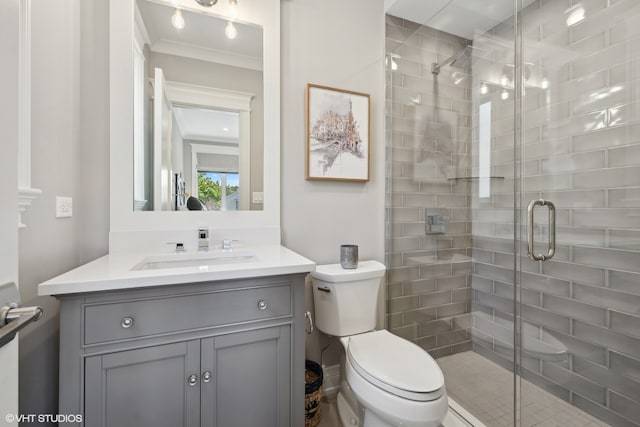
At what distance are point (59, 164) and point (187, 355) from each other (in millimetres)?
957

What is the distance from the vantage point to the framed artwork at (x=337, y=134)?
1.75 meters

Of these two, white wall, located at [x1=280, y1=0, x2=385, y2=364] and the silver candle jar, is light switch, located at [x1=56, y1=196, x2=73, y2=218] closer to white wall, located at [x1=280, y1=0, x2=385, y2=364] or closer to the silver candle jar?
white wall, located at [x1=280, y1=0, x2=385, y2=364]

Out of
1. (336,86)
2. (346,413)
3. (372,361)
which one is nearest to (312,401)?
(346,413)

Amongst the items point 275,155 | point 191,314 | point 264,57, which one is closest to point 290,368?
point 191,314

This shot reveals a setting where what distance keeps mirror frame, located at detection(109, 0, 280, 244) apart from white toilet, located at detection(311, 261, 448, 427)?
491 mm

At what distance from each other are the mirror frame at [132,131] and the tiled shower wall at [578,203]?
1.32 meters

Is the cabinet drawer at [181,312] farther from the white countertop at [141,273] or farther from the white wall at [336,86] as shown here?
the white wall at [336,86]

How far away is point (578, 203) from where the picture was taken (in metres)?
1.45

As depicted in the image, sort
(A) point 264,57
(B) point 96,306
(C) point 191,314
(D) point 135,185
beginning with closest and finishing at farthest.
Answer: (B) point 96,306 < (C) point 191,314 < (D) point 135,185 < (A) point 264,57

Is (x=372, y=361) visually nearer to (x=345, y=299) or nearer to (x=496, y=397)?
(x=345, y=299)

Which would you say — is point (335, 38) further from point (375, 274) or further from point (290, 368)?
point (290, 368)

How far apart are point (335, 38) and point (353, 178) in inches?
35.9

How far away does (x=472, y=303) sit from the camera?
72.6 inches

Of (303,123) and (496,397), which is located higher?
(303,123)
